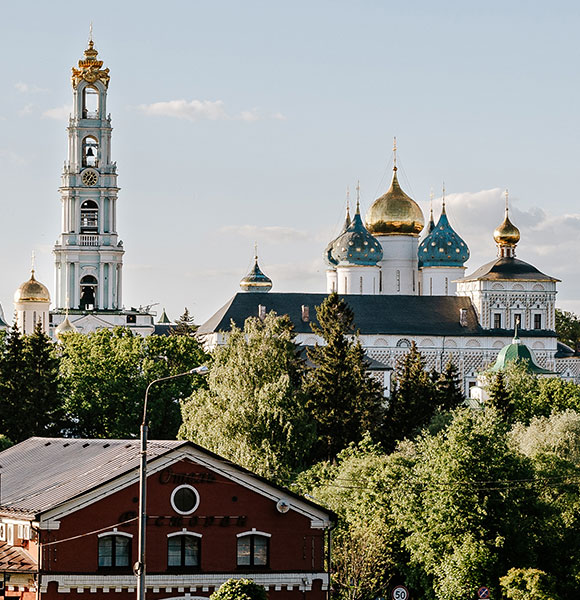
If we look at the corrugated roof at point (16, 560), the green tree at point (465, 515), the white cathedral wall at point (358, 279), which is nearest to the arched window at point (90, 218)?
the white cathedral wall at point (358, 279)

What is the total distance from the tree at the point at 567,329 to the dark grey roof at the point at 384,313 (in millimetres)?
32704

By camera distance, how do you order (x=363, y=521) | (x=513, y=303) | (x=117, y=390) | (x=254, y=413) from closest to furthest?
1. (x=363, y=521)
2. (x=254, y=413)
3. (x=117, y=390)
4. (x=513, y=303)

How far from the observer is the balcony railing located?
13705cm

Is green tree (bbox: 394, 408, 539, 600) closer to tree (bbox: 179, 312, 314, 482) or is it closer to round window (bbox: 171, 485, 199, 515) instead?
round window (bbox: 171, 485, 199, 515)

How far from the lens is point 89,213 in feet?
453

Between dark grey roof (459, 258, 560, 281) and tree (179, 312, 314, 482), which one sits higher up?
dark grey roof (459, 258, 560, 281)

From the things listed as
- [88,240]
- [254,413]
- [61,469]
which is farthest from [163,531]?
[88,240]

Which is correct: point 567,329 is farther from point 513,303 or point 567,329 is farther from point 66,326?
point 66,326

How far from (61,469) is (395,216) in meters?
107

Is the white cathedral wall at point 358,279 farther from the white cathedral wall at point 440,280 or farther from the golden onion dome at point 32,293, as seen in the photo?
the golden onion dome at point 32,293

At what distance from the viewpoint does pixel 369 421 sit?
75.9 metres

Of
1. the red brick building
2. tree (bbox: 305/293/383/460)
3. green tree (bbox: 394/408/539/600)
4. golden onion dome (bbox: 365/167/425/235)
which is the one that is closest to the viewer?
the red brick building

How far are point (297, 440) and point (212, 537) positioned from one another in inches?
1000

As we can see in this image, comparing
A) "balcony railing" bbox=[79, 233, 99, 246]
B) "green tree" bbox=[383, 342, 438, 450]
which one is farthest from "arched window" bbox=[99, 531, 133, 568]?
"balcony railing" bbox=[79, 233, 99, 246]
